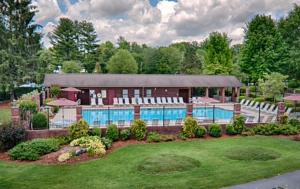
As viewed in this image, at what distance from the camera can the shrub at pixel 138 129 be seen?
1489 centimetres

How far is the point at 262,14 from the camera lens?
38969mm

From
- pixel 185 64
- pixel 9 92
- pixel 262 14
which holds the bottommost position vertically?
pixel 9 92

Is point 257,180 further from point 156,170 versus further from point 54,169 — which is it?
point 54,169

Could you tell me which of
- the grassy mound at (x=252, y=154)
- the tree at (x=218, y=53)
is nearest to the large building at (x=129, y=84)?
the tree at (x=218, y=53)

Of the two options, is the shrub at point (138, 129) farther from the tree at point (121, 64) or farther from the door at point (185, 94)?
the tree at point (121, 64)

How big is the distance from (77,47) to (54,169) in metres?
51.8

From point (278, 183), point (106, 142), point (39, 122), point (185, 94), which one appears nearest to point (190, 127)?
point (106, 142)

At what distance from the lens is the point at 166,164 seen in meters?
10.5

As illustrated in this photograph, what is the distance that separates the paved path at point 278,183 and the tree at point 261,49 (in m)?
29.6

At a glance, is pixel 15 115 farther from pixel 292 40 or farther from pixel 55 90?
pixel 292 40

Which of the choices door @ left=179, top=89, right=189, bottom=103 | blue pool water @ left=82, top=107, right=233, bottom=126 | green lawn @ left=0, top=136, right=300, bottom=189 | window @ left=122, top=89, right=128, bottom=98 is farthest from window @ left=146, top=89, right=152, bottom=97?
green lawn @ left=0, top=136, right=300, bottom=189

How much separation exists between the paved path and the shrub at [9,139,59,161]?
8114 millimetres

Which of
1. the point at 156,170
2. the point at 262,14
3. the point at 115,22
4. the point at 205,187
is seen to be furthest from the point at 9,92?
the point at 262,14

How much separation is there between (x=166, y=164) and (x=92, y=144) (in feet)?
12.2
